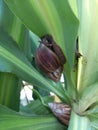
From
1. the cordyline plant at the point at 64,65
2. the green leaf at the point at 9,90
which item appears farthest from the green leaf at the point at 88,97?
the green leaf at the point at 9,90

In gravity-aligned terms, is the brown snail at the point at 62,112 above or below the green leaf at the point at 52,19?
below

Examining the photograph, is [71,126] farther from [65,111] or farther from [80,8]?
[80,8]

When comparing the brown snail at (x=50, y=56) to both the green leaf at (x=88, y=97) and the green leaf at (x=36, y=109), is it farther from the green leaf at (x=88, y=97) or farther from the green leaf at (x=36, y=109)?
the green leaf at (x=36, y=109)

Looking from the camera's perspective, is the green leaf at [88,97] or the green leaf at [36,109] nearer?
the green leaf at [88,97]

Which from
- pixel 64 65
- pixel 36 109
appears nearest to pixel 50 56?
pixel 64 65

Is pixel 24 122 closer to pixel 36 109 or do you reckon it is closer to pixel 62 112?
pixel 62 112
